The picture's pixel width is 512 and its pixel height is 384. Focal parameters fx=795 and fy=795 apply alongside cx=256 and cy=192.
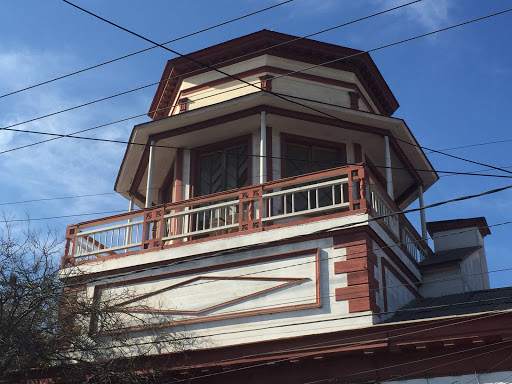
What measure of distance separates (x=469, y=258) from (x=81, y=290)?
30.2 feet

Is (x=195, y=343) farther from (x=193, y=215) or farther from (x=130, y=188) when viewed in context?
(x=130, y=188)

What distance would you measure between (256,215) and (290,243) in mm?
2311

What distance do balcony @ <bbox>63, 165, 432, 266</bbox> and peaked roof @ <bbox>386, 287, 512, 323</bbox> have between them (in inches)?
54.9

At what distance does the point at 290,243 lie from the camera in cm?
1500

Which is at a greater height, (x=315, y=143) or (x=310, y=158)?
(x=315, y=143)

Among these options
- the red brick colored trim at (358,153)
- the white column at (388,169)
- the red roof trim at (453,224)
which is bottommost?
the red roof trim at (453,224)

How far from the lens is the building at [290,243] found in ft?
44.3

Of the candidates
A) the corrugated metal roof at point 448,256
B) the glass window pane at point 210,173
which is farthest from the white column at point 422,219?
the glass window pane at point 210,173

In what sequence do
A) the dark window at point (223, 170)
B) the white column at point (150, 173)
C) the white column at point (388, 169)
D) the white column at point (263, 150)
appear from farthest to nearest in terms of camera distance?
the dark window at point (223, 170), the white column at point (150, 173), the white column at point (388, 169), the white column at point (263, 150)

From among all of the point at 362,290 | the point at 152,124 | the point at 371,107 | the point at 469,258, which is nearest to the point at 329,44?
the point at 371,107

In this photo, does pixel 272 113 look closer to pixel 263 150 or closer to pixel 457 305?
pixel 263 150

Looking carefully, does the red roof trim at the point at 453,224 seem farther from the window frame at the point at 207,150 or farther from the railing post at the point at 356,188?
the railing post at the point at 356,188

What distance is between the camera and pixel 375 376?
13.3 metres

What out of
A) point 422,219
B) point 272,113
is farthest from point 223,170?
point 422,219
